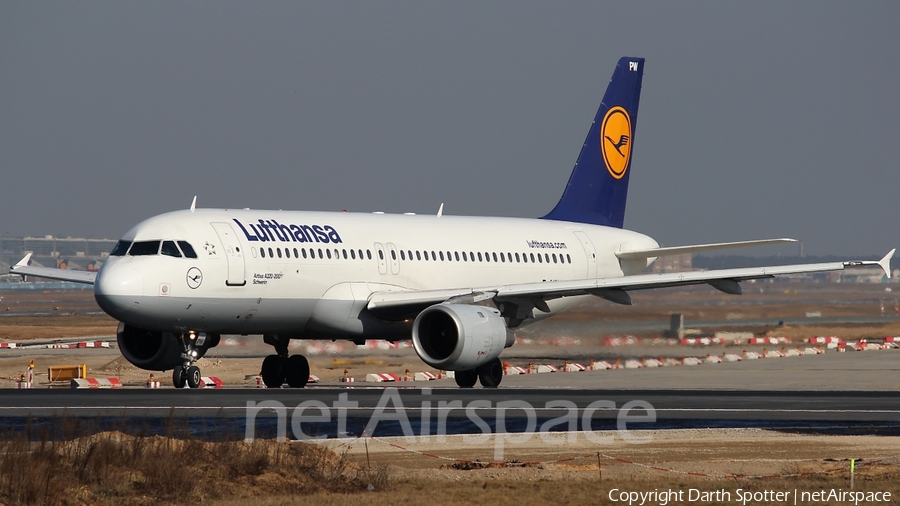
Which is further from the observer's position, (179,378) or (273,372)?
(273,372)

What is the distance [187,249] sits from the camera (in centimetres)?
2884

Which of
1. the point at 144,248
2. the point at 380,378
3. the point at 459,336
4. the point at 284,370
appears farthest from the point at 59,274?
the point at 459,336

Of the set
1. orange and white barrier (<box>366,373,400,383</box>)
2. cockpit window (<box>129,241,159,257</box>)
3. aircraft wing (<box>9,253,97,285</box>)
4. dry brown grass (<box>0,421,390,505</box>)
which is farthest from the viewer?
orange and white barrier (<box>366,373,400,383</box>)

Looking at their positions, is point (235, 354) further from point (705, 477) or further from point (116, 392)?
point (705, 477)

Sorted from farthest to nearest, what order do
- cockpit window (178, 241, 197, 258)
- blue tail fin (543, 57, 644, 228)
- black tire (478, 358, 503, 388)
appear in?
blue tail fin (543, 57, 644, 228), black tire (478, 358, 503, 388), cockpit window (178, 241, 197, 258)

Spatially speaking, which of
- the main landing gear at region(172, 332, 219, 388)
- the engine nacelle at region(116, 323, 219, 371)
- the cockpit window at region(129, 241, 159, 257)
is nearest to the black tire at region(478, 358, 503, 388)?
the engine nacelle at region(116, 323, 219, 371)

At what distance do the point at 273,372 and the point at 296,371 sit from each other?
1.84 feet

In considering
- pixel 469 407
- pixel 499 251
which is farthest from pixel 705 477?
pixel 499 251

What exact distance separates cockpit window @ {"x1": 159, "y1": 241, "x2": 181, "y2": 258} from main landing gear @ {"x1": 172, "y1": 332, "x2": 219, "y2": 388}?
1977 millimetres

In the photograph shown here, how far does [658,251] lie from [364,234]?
994 cm

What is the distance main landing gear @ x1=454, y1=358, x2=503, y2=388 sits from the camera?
31797mm

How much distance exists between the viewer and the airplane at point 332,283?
28.7 meters

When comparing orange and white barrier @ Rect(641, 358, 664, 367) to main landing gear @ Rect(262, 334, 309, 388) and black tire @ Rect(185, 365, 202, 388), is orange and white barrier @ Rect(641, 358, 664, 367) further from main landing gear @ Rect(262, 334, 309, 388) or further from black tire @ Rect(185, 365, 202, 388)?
black tire @ Rect(185, 365, 202, 388)

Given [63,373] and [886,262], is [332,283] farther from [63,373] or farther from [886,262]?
[886,262]
